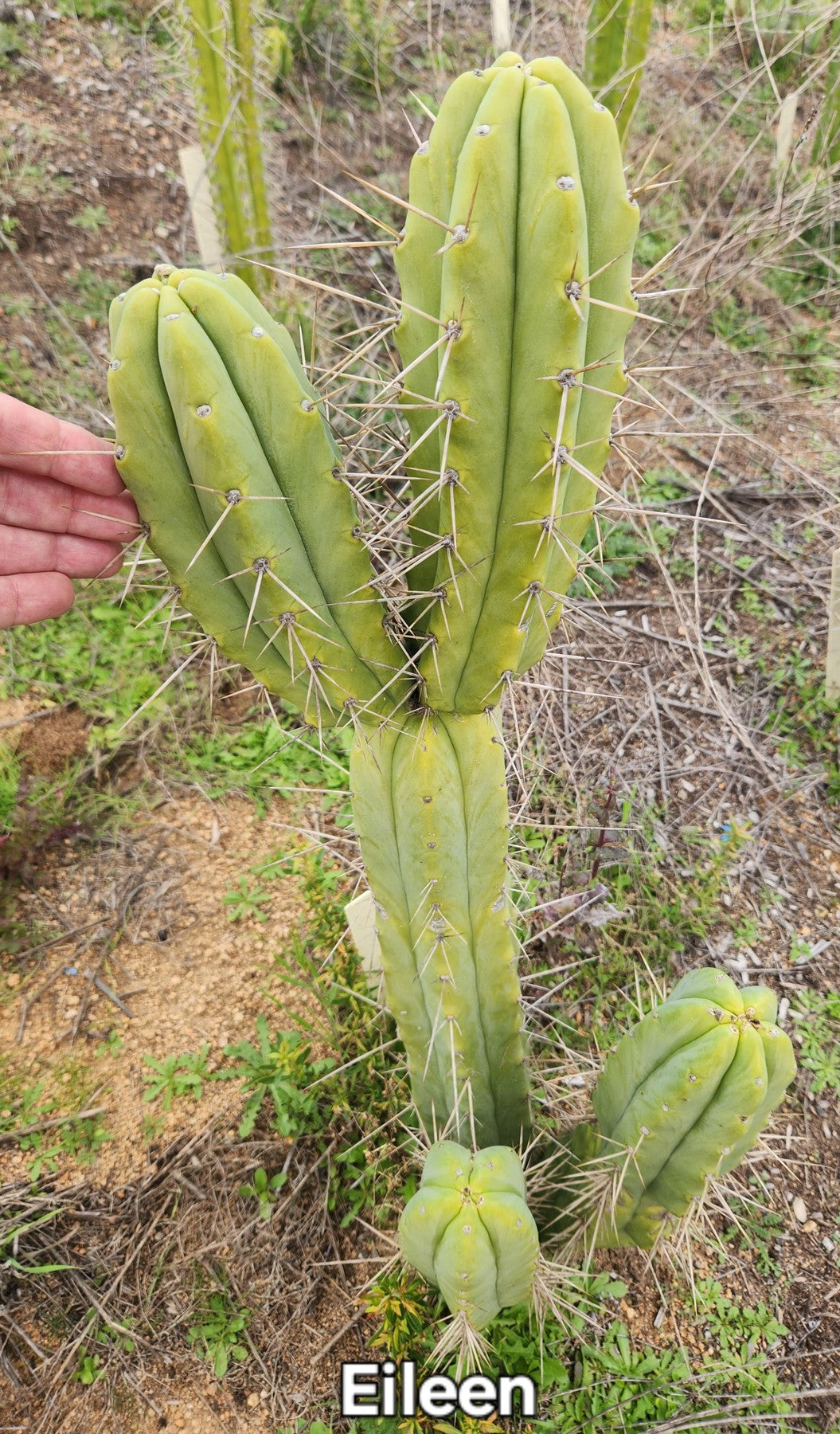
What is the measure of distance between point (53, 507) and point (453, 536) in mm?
637

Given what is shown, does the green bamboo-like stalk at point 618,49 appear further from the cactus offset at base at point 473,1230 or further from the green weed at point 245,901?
the cactus offset at base at point 473,1230

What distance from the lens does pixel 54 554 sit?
57.2 inches

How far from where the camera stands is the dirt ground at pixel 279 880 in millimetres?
1804

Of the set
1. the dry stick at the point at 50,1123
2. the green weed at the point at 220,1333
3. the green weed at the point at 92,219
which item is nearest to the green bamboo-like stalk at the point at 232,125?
the green weed at the point at 92,219

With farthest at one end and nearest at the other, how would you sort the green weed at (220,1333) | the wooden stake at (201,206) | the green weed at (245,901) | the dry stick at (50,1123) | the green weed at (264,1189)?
the wooden stake at (201,206)
the green weed at (245,901)
the dry stick at (50,1123)
the green weed at (264,1189)
the green weed at (220,1333)

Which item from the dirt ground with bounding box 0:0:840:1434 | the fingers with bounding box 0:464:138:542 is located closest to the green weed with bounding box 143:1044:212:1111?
the dirt ground with bounding box 0:0:840:1434

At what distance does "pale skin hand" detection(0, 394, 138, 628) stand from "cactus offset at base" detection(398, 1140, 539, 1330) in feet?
3.41

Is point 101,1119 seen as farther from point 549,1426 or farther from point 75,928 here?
point 549,1426

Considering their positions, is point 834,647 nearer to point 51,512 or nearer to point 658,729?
point 658,729

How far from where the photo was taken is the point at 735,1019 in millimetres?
1295

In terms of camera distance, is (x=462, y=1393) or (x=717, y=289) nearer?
(x=462, y=1393)

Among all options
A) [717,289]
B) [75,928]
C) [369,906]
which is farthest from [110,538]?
[717,289]

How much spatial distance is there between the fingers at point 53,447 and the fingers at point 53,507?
34mm

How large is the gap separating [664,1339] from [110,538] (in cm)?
182
